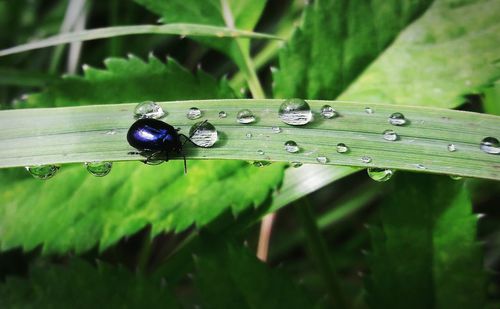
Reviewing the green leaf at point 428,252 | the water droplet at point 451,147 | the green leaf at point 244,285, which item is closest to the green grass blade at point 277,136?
the water droplet at point 451,147

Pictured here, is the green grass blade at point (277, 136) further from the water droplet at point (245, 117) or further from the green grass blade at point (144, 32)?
the green grass blade at point (144, 32)

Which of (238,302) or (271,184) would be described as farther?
(271,184)

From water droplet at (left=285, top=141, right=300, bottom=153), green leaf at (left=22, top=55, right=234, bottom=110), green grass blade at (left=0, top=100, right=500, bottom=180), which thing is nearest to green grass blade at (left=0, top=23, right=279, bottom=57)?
green leaf at (left=22, top=55, right=234, bottom=110)

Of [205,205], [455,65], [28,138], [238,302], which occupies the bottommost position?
[238,302]

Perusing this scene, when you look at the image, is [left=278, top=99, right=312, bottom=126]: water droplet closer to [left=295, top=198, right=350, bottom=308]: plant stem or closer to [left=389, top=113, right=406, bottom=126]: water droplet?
[left=389, top=113, right=406, bottom=126]: water droplet

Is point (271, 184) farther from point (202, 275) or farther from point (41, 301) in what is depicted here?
point (41, 301)

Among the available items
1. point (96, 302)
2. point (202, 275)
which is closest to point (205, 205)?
point (202, 275)
